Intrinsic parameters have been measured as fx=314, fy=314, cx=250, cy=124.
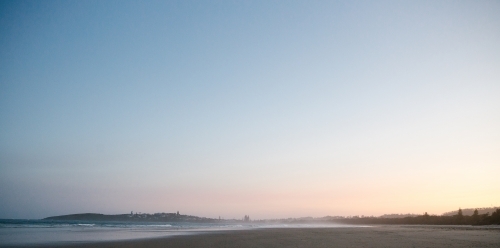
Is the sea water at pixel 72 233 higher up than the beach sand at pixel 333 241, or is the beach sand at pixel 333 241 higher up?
the beach sand at pixel 333 241

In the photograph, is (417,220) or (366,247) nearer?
(366,247)

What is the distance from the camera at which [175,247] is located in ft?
53.5

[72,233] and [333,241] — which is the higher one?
[333,241]

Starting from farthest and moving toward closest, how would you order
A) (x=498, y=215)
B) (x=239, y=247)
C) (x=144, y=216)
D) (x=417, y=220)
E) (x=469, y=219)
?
(x=144, y=216) < (x=417, y=220) < (x=469, y=219) < (x=498, y=215) < (x=239, y=247)

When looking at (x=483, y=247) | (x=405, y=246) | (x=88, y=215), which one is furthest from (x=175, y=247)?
(x=88, y=215)

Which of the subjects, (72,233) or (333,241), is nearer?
(333,241)

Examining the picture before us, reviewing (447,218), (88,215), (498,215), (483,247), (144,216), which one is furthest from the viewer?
(144,216)

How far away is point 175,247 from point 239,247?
3.35 meters

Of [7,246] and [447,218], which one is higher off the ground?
[7,246]

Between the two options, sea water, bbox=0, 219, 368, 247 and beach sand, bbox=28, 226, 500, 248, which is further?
sea water, bbox=0, 219, 368, 247

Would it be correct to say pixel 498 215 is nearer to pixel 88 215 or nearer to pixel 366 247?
pixel 366 247

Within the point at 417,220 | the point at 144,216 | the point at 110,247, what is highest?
the point at 110,247

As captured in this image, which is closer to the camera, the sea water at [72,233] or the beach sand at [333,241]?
the beach sand at [333,241]

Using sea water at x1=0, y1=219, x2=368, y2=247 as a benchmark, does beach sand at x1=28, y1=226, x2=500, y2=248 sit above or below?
above
